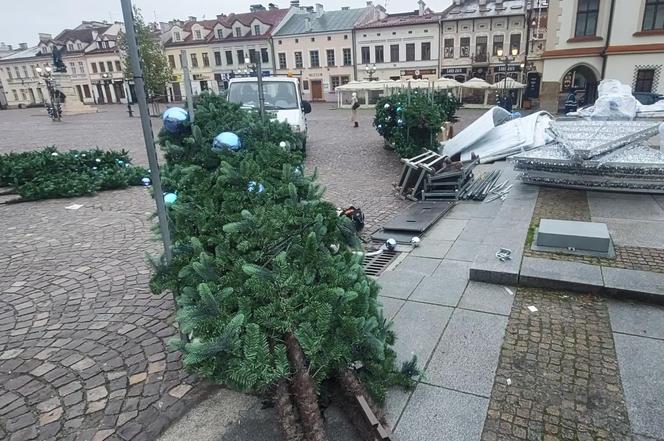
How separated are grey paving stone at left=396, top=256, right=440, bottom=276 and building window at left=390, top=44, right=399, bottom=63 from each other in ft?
140

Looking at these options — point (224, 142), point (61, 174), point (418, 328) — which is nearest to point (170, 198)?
point (224, 142)

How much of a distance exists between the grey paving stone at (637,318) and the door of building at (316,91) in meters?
47.8

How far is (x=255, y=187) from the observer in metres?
3.62

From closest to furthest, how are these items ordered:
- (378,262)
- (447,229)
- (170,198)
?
(170,198)
(378,262)
(447,229)

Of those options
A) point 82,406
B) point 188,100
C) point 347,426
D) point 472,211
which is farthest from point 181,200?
point 472,211

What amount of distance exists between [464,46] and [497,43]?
2.99 metres

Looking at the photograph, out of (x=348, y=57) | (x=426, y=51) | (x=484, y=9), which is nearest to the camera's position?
(x=484, y=9)

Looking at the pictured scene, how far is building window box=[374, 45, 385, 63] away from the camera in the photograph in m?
45.2

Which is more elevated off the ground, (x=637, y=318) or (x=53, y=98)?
(x=53, y=98)

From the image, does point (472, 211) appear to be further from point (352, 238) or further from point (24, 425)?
point (24, 425)

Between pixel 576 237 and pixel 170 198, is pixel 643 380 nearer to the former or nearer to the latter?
pixel 576 237

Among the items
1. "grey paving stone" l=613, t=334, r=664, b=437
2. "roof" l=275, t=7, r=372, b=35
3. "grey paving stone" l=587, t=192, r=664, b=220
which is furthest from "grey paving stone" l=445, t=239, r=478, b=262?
"roof" l=275, t=7, r=372, b=35

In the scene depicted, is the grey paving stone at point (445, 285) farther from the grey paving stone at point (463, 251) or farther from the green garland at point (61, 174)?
the green garland at point (61, 174)

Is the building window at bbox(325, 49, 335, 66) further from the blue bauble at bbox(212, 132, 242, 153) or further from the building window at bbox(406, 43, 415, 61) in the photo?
the blue bauble at bbox(212, 132, 242, 153)
